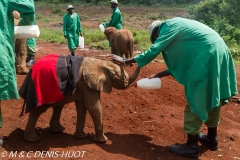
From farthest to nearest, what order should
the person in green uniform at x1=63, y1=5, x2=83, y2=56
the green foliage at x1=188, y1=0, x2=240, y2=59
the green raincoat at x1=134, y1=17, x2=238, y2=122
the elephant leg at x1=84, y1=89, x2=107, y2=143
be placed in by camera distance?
1. the green foliage at x1=188, y1=0, x2=240, y2=59
2. the person in green uniform at x1=63, y1=5, x2=83, y2=56
3. the elephant leg at x1=84, y1=89, x2=107, y2=143
4. the green raincoat at x1=134, y1=17, x2=238, y2=122

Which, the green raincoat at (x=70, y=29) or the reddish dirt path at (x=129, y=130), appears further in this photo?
the green raincoat at (x=70, y=29)

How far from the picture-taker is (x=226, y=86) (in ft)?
14.1

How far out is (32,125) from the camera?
4.43 m

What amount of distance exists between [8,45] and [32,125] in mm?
1099

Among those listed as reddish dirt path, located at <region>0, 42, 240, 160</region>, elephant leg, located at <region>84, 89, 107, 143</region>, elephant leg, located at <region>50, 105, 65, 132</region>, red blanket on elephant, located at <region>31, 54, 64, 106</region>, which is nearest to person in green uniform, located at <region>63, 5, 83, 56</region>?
reddish dirt path, located at <region>0, 42, 240, 160</region>

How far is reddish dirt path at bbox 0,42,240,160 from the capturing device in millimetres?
4422

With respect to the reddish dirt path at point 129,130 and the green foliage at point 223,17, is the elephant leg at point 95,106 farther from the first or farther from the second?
the green foliage at point 223,17

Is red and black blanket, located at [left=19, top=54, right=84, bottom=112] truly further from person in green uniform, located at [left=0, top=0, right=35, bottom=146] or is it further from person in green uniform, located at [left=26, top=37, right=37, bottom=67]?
person in green uniform, located at [left=26, top=37, right=37, bottom=67]

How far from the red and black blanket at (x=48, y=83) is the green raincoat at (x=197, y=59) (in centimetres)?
96

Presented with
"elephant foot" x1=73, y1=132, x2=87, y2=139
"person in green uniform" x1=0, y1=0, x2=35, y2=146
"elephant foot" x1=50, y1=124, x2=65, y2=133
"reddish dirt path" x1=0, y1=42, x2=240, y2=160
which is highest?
"person in green uniform" x1=0, y1=0, x2=35, y2=146

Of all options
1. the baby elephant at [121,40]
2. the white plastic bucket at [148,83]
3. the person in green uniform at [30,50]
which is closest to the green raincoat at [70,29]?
the baby elephant at [121,40]

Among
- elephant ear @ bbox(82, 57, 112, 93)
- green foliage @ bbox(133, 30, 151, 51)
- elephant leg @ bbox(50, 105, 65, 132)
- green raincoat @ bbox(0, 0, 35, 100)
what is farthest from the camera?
green foliage @ bbox(133, 30, 151, 51)

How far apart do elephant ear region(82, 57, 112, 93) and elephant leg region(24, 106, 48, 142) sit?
2.33 ft

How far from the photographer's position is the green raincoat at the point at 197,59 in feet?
13.5
